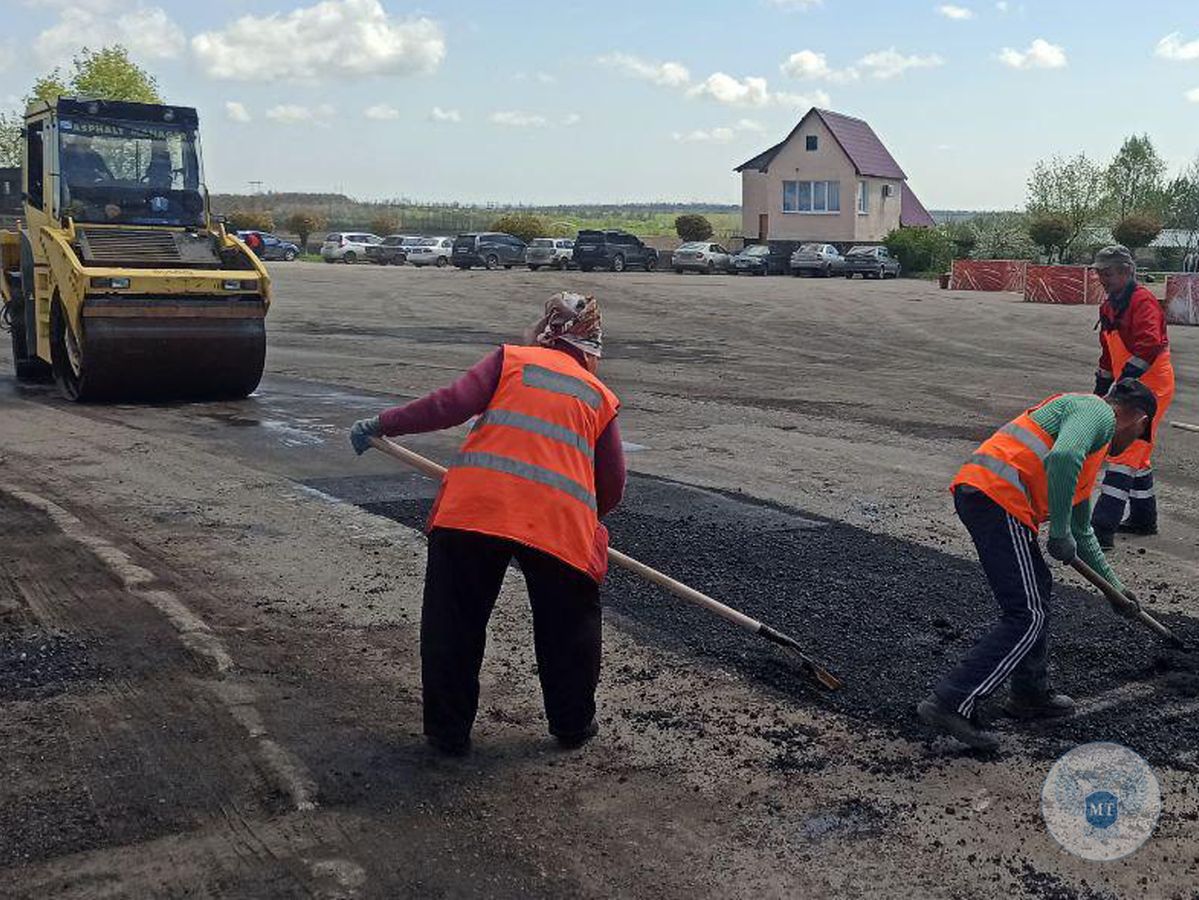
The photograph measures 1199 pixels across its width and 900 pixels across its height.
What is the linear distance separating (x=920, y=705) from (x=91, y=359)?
33.2 feet

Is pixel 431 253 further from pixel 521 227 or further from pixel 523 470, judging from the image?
pixel 523 470

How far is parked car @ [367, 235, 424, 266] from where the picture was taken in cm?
5250

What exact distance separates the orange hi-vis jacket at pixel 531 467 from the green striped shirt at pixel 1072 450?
5.50 ft

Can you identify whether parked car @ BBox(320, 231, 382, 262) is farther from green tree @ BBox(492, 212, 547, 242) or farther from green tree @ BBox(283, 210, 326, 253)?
green tree @ BBox(283, 210, 326, 253)

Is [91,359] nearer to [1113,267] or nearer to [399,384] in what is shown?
[399,384]

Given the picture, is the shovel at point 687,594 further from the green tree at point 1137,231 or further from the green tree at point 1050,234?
the green tree at point 1137,231

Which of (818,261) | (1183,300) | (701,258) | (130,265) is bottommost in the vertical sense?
(1183,300)

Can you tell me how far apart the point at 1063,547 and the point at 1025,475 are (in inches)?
12.1

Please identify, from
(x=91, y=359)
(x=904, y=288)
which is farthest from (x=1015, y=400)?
(x=904, y=288)

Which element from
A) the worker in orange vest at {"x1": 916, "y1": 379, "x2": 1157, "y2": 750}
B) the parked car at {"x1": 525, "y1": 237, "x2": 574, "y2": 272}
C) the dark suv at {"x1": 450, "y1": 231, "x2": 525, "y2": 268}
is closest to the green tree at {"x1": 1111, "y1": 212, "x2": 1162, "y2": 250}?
the parked car at {"x1": 525, "y1": 237, "x2": 574, "y2": 272}

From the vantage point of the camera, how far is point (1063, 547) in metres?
4.79

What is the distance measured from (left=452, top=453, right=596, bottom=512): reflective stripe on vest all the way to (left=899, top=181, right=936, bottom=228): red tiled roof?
209ft

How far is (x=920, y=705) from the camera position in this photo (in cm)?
501

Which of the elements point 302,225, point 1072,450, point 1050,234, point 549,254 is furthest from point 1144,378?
point 302,225
